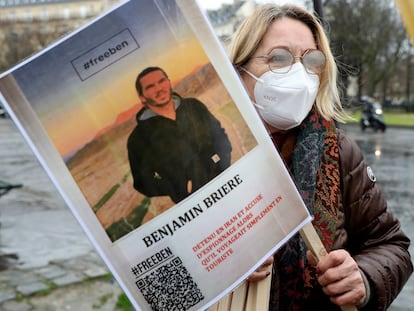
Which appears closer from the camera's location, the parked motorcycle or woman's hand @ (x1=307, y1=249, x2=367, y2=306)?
woman's hand @ (x1=307, y1=249, x2=367, y2=306)

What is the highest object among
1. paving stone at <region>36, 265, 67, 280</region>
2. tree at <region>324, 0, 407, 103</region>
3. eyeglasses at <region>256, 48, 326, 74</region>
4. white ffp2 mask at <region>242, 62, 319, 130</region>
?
eyeglasses at <region>256, 48, 326, 74</region>

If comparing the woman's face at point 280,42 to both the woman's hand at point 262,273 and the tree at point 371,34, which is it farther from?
the tree at point 371,34

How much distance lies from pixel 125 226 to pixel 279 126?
22.5 inches

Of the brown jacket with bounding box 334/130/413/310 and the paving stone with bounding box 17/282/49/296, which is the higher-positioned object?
the brown jacket with bounding box 334/130/413/310

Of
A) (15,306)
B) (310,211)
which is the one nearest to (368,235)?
(310,211)

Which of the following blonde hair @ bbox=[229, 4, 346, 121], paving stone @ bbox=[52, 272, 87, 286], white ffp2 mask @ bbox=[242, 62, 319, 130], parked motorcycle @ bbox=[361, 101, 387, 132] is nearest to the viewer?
white ffp2 mask @ bbox=[242, 62, 319, 130]

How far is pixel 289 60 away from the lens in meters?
1.56

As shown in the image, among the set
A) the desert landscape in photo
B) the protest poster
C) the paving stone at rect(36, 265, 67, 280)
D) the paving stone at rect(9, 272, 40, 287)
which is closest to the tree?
the paving stone at rect(36, 265, 67, 280)

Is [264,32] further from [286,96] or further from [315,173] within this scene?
[315,173]

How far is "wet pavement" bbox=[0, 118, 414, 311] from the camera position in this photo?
496 centimetres

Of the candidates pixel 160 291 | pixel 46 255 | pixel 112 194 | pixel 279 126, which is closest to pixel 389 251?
pixel 279 126

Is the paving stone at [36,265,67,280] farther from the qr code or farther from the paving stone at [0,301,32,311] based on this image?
the qr code

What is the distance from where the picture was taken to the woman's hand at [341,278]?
142cm

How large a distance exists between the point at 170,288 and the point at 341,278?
1.51 feet
